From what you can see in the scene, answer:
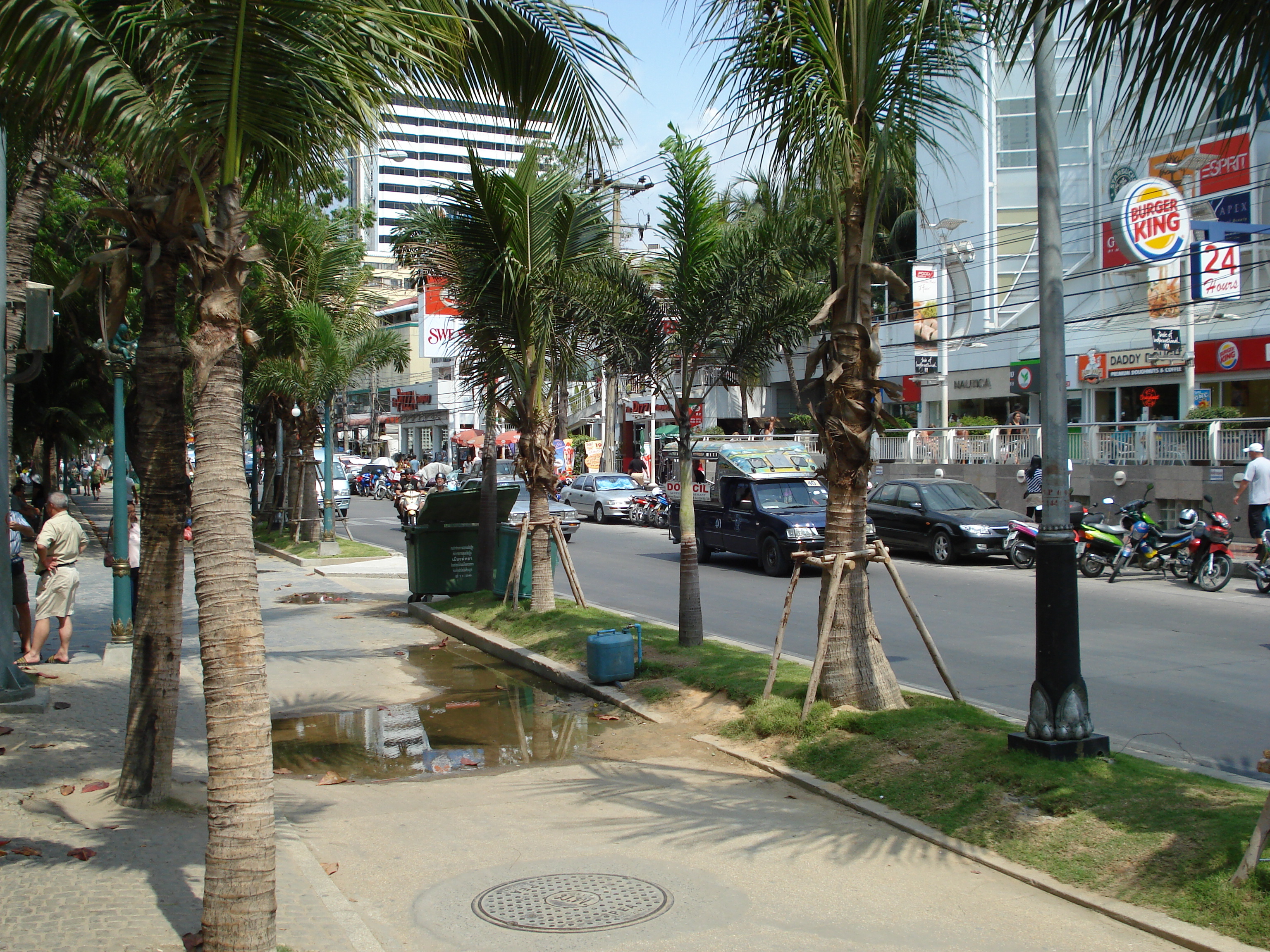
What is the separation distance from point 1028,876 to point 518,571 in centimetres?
922

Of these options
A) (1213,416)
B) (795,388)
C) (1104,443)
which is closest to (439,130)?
(1213,416)

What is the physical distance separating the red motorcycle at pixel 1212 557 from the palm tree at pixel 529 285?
10.00 m

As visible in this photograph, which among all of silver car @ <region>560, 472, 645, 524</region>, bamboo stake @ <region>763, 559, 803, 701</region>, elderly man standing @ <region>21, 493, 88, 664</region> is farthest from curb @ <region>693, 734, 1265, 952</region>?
silver car @ <region>560, 472, 645, 524</region>

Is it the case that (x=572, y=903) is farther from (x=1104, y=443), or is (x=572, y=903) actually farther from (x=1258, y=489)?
(x=1104, y=443)

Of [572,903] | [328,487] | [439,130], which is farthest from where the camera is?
[328,487]

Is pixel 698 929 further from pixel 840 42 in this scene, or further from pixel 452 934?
pixel 840 42

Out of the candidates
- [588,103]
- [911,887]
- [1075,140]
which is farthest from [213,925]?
A: [1075,140]

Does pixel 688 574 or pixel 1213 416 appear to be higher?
pixel 1213 416

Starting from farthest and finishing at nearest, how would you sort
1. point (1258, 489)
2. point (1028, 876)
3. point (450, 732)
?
point (1258, 489), point (450, 732), point (1028, 876)

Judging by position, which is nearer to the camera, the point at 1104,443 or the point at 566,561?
the point at 566,561

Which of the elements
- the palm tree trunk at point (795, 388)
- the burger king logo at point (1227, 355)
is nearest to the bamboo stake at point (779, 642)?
the palm tree trunk at point (795, 388)

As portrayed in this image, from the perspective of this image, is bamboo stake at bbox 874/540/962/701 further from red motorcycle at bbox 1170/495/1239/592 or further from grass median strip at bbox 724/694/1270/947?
red motorcycle at bbox 1170/495/1239/592

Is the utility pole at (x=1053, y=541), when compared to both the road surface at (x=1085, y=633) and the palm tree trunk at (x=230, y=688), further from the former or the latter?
the palm tree trunk at (x=230, y=688)

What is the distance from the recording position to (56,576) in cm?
1125
